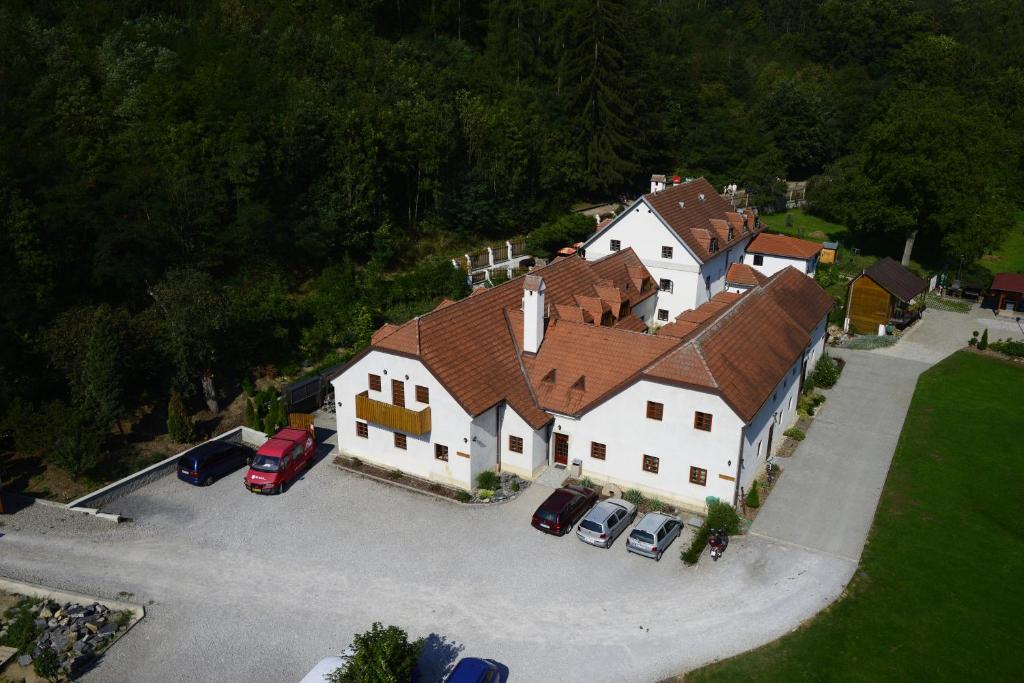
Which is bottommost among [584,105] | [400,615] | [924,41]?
[400,615]

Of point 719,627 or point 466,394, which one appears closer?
point 719,627

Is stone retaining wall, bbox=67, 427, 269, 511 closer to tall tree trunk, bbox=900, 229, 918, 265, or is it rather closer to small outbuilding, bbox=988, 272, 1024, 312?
small outbuilding, bbox=988, 272, 1024, 312

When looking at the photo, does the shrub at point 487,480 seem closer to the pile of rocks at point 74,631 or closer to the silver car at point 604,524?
the silver car at point 604,524

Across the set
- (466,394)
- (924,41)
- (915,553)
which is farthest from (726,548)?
(924,41)

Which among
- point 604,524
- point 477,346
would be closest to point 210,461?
point 477,346

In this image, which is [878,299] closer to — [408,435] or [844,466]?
[844,466]

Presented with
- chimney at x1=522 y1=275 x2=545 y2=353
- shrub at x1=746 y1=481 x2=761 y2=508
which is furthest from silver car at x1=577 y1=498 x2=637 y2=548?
chimney at x1=522 y1=275 x2=545 y2=353

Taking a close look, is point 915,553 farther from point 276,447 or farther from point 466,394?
point 276,447
